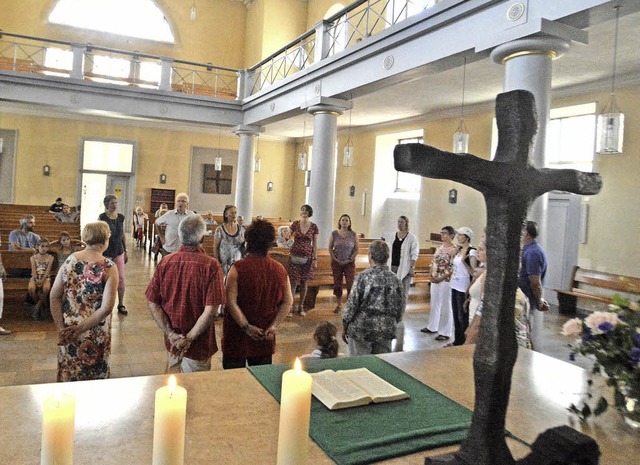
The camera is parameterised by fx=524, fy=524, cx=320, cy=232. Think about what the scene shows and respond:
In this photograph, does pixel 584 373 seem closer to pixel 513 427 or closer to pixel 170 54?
pixel 513 427

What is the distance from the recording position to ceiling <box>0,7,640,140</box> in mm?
7551

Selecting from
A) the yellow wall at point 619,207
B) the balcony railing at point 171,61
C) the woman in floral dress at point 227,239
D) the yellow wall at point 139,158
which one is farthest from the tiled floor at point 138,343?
the yellow wall at point 139,158

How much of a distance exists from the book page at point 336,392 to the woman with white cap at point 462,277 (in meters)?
4.36

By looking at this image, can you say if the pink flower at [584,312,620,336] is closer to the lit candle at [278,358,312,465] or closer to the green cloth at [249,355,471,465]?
the green cloth at [249,355,471,465]

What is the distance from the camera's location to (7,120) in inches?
698

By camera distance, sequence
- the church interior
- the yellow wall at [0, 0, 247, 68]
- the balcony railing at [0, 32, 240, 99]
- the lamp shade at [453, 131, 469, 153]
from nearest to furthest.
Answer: the church interior < the lamp shade at [453, 131, 469, 153] < the balcony railing at [0, 32, 240, 99] < the yellow wall at [0, 0, 247, 68]

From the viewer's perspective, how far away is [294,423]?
0.95 metres

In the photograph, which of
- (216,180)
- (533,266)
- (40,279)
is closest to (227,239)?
(40,279)

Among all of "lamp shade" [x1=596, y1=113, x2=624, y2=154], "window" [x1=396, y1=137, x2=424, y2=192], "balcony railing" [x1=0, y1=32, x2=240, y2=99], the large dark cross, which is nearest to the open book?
the large dark cross

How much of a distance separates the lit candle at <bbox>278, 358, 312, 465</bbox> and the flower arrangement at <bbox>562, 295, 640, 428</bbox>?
1.21 m

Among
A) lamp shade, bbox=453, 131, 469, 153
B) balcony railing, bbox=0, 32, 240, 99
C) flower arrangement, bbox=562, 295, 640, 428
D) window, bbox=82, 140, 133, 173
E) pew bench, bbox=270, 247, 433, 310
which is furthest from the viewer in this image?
window, bbox=82, 140, 133, 173

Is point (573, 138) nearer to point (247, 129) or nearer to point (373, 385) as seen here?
point (247, 129)

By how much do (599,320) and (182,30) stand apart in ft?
69.3

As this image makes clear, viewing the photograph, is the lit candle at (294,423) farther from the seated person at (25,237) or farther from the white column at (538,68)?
the seated person at (25,237)
